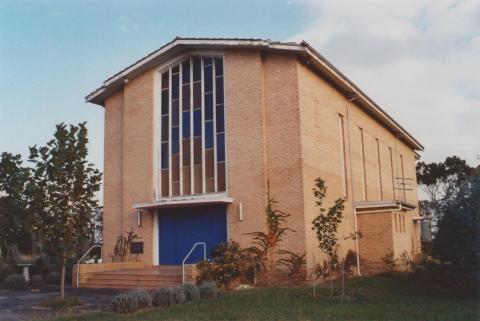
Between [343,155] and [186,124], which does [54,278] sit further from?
[343,155]

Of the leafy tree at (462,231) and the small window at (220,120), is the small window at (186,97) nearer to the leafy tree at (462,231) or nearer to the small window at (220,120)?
the small window at (220,120)

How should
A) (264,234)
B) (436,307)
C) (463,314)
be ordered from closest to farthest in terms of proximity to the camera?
(463,314)
(436,307)
(264,234)

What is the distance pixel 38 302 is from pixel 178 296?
3.88 m

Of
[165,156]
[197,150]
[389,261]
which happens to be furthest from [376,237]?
[165,156]

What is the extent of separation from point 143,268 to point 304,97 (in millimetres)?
8500

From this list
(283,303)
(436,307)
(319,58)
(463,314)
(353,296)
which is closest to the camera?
(463,314)

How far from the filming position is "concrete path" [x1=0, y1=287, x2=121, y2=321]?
35.0 feet

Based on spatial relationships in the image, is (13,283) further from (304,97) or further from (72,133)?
(304,97)

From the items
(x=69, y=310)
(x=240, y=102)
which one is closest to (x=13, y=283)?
(x=69, y=310)

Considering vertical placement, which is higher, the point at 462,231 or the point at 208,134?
the point at 208,134

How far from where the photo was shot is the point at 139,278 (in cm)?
1606

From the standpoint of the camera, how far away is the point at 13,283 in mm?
16750

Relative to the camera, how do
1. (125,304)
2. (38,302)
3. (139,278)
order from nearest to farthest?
1. (125,304)
2. (38,302)
3. (139,278)

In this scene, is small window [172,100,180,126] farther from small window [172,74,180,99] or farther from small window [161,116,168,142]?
small window [161,116,168,142]
